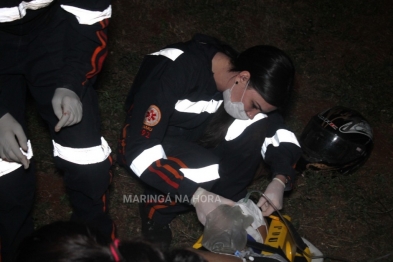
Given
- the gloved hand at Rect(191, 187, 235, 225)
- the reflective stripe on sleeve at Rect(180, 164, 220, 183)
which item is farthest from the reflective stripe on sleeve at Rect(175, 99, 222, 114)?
the gloved hand at Rect(191, 187, 235, 225)

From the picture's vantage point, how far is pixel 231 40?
534 cm

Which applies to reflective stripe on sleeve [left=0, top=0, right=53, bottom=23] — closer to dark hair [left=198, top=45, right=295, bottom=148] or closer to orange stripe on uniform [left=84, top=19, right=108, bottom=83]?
orange stripe on uniform [left=84, top=19, right=108, bottom=83]

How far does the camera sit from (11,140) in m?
2.03

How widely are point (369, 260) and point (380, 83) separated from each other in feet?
8.43

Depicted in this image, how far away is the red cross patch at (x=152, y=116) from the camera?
2522 millimetres

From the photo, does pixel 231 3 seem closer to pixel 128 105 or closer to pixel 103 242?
pixel 128 105

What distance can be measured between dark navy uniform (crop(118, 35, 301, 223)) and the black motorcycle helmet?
3.06ft

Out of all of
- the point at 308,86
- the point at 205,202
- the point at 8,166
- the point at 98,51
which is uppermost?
the point at 98,51

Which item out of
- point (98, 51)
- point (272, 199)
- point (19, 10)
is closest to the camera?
point (19, 10)

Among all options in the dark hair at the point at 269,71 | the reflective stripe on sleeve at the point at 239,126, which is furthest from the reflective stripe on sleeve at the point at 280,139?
the dark hair at the point at 269,71

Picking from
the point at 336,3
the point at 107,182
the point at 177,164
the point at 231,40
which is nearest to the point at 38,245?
the point at 107,182

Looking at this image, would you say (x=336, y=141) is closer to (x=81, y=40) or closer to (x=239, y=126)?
(x=239, y=126)

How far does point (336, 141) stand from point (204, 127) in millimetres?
1280

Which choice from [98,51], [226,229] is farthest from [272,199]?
[98,51]
